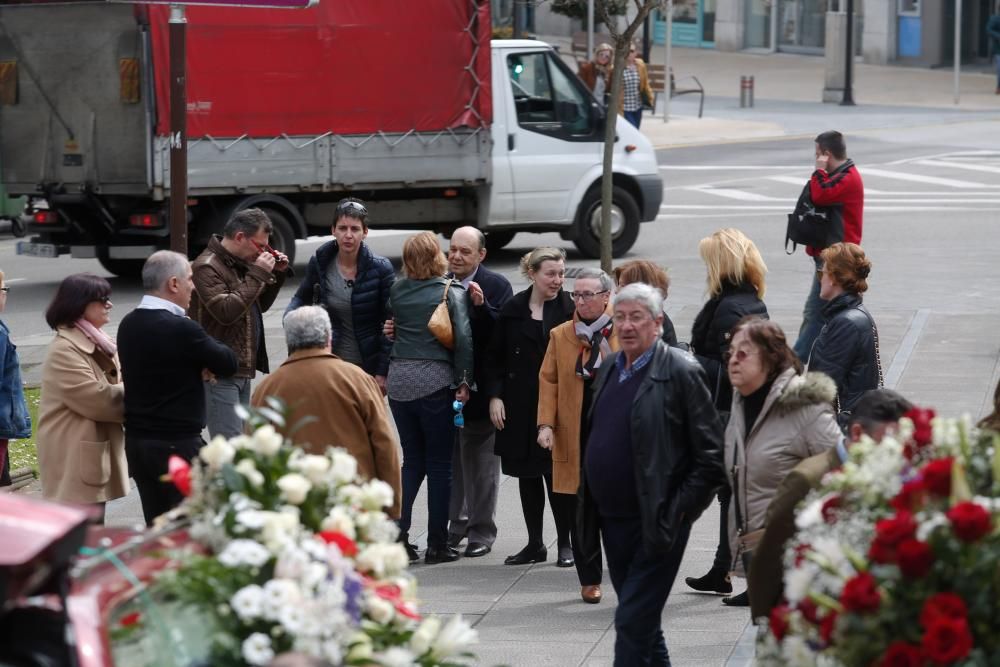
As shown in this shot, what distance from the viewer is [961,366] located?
43.6 ft

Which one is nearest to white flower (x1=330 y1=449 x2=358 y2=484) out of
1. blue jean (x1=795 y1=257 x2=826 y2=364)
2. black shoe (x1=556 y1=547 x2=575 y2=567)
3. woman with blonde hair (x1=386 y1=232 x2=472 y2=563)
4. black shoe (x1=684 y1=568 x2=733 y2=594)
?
black shoe (x1=684 y1=568 x2=733 y2=594)

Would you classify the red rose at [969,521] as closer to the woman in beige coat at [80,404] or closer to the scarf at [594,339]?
the scarf at [594,339]

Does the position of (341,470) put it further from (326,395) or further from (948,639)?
(326,395)

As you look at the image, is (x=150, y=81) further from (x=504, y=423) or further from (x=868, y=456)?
(x=868, y=456)

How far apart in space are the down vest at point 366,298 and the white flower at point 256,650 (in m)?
5.43

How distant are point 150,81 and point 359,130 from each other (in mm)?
2228

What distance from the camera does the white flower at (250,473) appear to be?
4.35m

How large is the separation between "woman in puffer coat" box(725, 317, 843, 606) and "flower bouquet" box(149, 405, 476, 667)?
2.28 metres

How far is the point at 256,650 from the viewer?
3908 millimetres

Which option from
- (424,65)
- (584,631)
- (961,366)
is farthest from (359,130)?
(584,631)

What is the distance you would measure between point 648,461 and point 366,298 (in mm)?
3200

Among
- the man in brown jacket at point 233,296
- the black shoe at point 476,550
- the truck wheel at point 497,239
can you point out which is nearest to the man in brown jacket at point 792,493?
the black shoe at point 476,550

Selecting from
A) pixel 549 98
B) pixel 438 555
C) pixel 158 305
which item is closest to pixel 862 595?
pixel 158 305

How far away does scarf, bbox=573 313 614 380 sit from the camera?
27.2 feet
